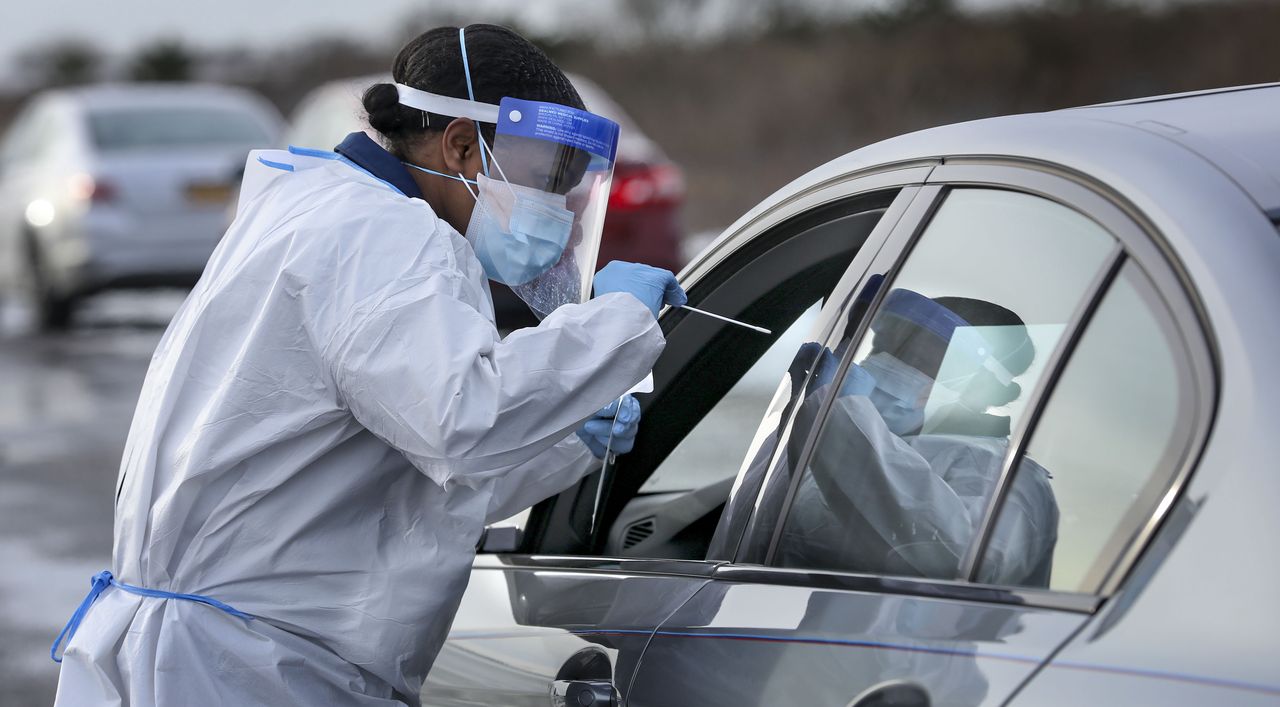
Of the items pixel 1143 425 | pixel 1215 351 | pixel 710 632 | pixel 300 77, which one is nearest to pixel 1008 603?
pixel 1143 425

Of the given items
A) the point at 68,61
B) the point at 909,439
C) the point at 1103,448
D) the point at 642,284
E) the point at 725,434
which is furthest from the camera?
the point at 68,61

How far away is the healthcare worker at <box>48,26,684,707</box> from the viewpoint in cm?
208

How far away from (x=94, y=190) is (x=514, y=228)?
1033cm

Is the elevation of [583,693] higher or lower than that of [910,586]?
lower

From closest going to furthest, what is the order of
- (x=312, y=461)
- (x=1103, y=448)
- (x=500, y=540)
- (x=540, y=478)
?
(x=1103, y=448), (x=312, y=461), (x=540, y=478), (x=500, y=540)

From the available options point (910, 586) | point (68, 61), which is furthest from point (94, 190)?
point (68, 61)

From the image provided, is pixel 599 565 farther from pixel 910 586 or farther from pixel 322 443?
pixel 910 586

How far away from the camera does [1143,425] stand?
161 cm

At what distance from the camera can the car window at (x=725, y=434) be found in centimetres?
272

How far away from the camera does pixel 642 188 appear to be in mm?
9891

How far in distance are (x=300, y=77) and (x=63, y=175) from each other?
2466cm

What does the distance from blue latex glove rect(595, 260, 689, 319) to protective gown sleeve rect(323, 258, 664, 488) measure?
0.23 meters

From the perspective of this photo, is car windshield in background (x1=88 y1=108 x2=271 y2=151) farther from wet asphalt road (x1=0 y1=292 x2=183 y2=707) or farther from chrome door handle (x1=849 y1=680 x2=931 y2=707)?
chrome door handle (x1=849 y1=680 x2=931 y2=707)

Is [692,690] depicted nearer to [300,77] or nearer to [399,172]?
[399,172]
